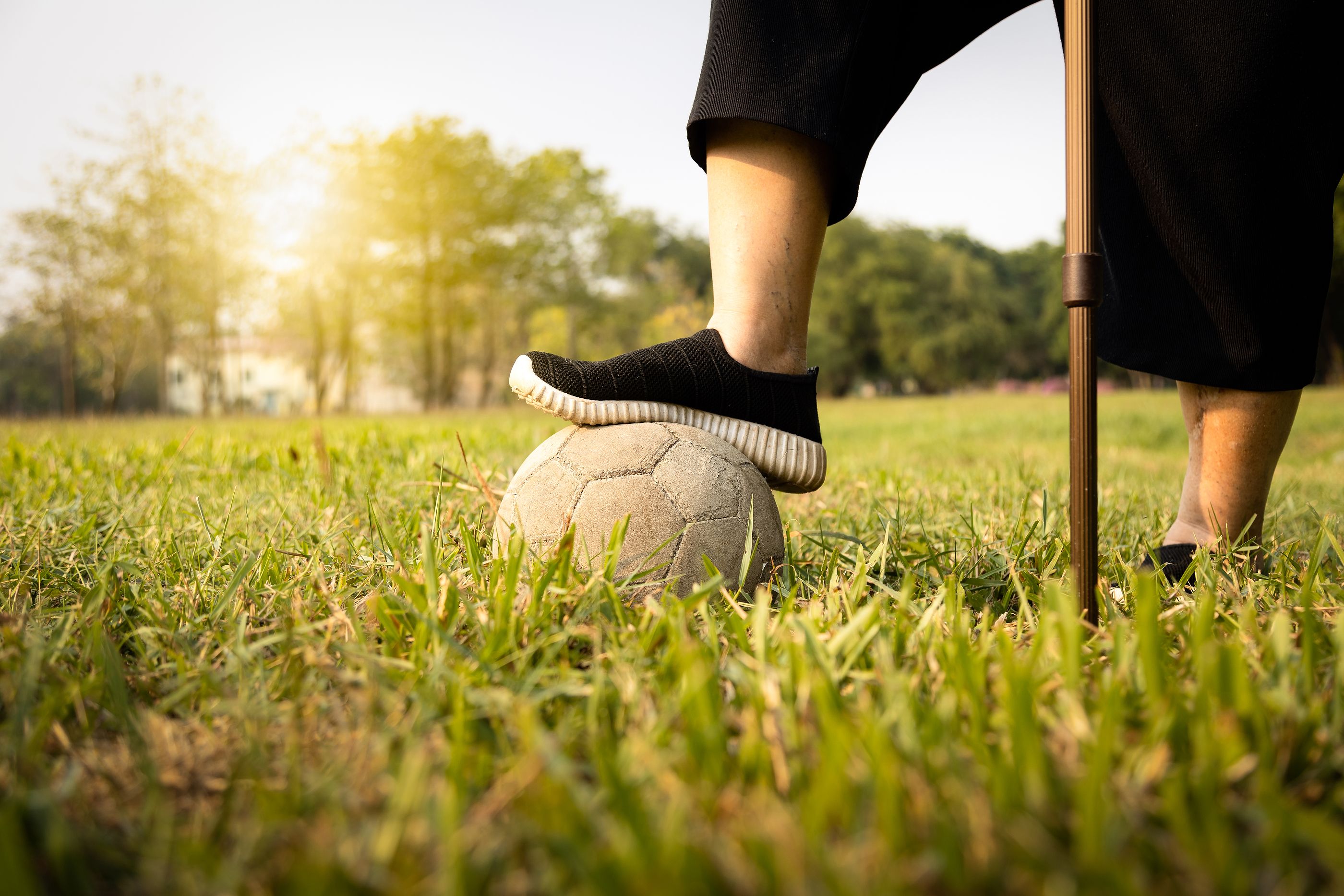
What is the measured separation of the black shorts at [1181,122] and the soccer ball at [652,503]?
28.4 inches

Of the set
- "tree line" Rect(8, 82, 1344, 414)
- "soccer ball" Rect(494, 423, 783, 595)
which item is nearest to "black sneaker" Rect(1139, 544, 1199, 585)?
"soccer ball" Rect(494, 423, 783, 595)

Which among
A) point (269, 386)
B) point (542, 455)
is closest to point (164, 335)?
point (542, 455)

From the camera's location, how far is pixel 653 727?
0.94 metres

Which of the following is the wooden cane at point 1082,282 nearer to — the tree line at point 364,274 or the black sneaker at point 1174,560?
the black sneaker at point 1174,560

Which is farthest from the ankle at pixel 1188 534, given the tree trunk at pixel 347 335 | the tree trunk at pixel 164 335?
the tree trunk at pixel 164 335

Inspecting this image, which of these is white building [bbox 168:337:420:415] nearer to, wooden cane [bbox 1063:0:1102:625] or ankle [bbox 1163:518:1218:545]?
ankle [bbox 1163:518:1218:545]

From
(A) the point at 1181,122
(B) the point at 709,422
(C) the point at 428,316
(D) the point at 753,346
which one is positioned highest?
(C) the point at 428,316

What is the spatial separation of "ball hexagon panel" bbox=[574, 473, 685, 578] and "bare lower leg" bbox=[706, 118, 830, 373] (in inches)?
16.2

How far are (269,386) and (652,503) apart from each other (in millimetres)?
74909

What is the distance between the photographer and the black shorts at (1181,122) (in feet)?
5.62

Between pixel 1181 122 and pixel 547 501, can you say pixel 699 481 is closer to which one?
pixel 547 501

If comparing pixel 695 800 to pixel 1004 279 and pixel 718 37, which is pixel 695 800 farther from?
pixel 1004 279

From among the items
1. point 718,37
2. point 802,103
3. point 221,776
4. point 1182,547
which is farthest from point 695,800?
point 1182,547

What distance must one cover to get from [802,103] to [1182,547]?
4.66ft
